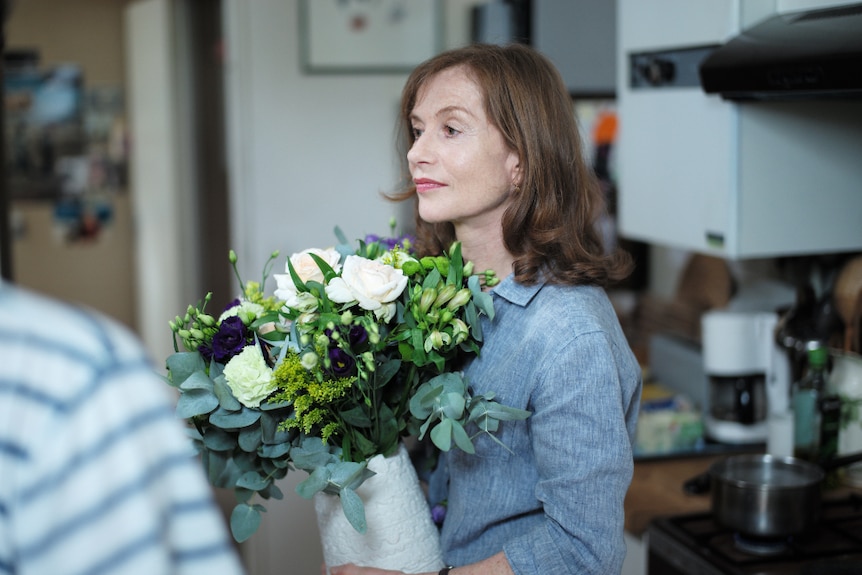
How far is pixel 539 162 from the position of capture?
144cm

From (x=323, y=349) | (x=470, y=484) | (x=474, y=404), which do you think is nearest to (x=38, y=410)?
(x=323, y=349)

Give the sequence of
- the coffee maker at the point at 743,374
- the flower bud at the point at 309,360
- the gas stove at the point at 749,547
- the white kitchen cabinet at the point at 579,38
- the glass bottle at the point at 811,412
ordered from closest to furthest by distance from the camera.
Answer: the flower bud at the point at 309,360, the gas stove at the point at 749,547, the glass bottle at the point at 811,412, the coffee maker at the point at 743,374, the white kitchen cabinet at the point at 579,38

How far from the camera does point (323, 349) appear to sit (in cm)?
124

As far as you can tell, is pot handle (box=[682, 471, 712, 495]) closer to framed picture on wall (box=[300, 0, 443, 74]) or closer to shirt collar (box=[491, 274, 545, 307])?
shirt collar (box=[491, 274, 545, 307])

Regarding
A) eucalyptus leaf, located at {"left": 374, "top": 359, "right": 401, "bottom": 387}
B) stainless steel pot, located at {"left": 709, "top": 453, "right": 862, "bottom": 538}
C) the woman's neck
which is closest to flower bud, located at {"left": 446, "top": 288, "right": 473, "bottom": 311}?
eucalyptus leaf, located at {"left": 374, "top": 359, "right": 401, "bottom": 387}

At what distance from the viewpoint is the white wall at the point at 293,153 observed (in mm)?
3521

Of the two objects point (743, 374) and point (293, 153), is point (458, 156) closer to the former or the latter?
point (743, 374)

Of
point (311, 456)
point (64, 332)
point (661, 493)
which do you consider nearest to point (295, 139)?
point (661, 493)

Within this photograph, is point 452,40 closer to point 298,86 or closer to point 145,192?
point 298,86

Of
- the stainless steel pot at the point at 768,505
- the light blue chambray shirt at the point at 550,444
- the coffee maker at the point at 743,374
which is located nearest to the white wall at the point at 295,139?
the coffee maker at the point at 743,374

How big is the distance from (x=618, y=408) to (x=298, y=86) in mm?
2559

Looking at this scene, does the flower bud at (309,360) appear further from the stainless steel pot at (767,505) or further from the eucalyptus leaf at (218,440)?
the stainless steel pot at (767,505)

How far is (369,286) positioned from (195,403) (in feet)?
0.95

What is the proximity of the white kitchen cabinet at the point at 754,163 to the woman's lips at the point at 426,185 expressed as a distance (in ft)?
2.86
